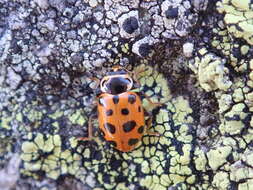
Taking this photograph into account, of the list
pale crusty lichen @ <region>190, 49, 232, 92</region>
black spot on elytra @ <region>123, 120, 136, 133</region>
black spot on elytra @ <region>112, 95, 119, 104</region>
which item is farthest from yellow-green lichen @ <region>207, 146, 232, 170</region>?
black spot on elytra @ <region>112, 95, 119, 104</region>

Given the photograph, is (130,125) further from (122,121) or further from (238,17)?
(238,17)

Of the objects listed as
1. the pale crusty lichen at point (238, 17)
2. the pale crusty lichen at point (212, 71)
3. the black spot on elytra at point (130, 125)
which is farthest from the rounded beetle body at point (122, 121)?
the pale crusty lichen at point (238, 17)

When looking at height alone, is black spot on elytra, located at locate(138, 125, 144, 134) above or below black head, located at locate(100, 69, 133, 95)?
below

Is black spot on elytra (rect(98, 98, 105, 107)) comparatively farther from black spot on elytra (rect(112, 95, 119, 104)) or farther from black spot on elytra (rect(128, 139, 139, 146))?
black spot on elytra (rect(128, 139, 139, 146))

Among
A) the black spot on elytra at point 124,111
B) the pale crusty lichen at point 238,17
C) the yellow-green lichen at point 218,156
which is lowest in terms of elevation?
the yellow-green lichen at point 218,156

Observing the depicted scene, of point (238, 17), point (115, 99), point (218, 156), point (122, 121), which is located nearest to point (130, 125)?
point (122, 121)

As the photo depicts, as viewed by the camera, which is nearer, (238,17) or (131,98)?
(238,17)

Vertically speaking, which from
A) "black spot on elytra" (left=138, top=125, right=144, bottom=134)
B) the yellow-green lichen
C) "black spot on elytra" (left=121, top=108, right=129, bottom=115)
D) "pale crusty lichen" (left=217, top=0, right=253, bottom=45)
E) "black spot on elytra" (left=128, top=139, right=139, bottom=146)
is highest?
"pale crusty lichen" (left=217, top=0, right=253, bottom=45)

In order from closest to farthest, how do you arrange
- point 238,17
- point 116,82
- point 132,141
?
1. point 238,17
2. point 132,141
3. point 116,82

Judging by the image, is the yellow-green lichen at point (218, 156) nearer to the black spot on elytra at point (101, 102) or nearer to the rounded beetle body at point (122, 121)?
the rounded beetle body at point (122, 121)
